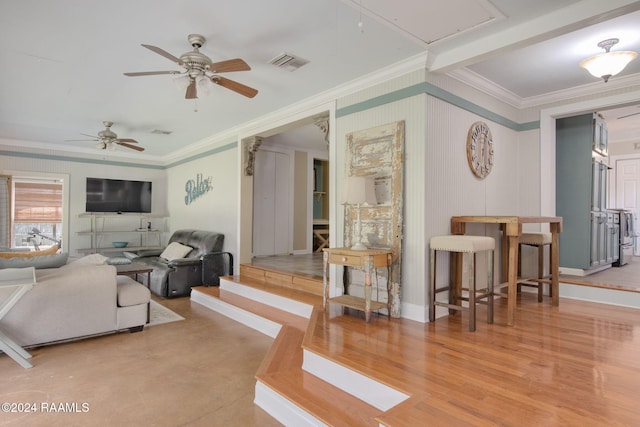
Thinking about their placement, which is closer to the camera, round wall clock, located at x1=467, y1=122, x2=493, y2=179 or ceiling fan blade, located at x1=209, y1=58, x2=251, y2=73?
ceiling fan blade, located at x1=209, y1=58, x2=251, y2=73

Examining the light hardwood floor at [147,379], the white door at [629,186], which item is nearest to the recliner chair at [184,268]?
the light hardwood floor at [147,379]

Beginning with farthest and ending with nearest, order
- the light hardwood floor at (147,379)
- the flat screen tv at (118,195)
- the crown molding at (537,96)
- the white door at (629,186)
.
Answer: the flat screen tv at (118,195), the white door at (629,186), the crown molding at (537,96), the light hardwood floor at (147,379)

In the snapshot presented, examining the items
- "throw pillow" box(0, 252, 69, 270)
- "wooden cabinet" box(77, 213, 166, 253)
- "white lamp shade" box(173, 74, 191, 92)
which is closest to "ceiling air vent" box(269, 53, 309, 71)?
"white lamp shade" box(173, 74, 191, 92)

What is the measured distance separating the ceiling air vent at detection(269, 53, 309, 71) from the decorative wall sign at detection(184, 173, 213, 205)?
363 cm

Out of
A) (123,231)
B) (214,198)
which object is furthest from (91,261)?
(123,231)

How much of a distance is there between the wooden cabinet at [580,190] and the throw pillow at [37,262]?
5.84 meters

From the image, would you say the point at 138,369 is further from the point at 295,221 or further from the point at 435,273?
the point at 295,221

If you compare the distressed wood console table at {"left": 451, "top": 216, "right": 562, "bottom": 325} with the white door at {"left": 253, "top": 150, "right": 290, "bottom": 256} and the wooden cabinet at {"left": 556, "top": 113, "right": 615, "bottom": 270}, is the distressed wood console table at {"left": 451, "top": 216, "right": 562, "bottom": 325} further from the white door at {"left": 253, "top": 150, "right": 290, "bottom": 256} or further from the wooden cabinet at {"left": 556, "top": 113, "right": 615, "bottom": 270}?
the white door at {"left": 253, "top": 150, "right": 290, "bottom": 256}

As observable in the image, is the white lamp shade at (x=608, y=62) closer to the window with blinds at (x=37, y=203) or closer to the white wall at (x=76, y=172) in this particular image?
the white wall at (x=76, y=172)

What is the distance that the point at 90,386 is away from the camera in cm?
257

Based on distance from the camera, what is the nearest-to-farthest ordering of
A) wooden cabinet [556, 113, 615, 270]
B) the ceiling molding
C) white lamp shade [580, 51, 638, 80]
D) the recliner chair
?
the ceiling molding < white lamp shade [580, 51, 638, 80] < wooden cabinet [556, 113, 615, 270] < the recliner chair

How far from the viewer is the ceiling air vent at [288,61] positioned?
3.20 metres

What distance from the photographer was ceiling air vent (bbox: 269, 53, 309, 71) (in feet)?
10.5

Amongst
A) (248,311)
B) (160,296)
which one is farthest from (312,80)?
(160,296)
